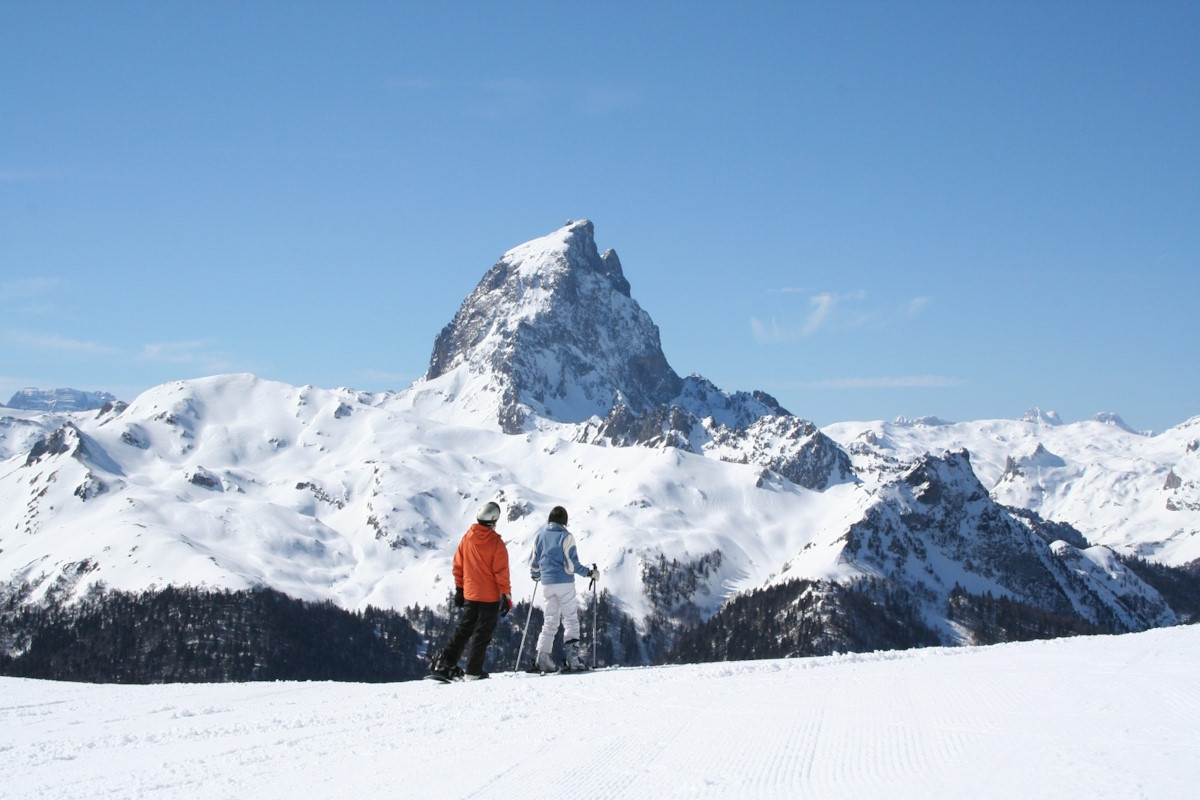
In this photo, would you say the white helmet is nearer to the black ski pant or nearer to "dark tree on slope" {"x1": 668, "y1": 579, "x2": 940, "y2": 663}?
the black ski pant

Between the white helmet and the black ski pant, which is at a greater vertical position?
the white helmet

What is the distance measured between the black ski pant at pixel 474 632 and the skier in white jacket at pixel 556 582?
0.99m

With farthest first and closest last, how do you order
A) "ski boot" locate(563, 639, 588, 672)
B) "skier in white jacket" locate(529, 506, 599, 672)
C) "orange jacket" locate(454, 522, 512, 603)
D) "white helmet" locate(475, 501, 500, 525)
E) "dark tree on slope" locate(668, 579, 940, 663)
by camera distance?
"dark tree on slope" locate(668, 579, 940, 663)
"ski boot" locate(563, 639, 588, 672)
"skier in white jacket" locate(529, 506, 599, 672)
"orange jacket" locate(454, 522, 512, 603)
"white helmet" locate(475, 501, 500, 525)

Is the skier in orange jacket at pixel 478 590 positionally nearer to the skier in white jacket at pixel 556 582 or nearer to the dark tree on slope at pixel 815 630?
Answer: the skier in white jacket at pixel 556 582

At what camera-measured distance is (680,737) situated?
10500 millimetres

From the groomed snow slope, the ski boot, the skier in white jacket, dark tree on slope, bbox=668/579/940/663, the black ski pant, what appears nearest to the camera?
the groomed snow slope

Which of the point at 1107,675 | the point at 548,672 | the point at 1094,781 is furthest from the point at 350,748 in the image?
the point at 1107,675

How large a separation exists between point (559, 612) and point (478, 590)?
190cm

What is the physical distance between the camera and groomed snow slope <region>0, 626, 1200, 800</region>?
8.48m

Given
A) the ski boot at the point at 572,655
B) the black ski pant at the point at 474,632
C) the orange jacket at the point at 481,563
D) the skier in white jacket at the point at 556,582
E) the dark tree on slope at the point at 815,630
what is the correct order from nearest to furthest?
1. the orange jacket at the point at 481,563
2. the black ski pant at the point at 474,632
3. the skier in white jacket at the point at 556,582
4. the ski boot at the point at 572,655
5. the dark tree on slope at the point at 815,630

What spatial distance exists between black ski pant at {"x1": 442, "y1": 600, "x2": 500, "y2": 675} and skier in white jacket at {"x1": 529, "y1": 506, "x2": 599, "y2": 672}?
994mm

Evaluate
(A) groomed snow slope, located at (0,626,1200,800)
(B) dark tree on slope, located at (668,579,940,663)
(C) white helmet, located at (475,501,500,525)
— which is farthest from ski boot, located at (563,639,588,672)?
(B) dark tree on slope, located at (668,579,940,663)

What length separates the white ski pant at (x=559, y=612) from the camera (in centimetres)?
1845

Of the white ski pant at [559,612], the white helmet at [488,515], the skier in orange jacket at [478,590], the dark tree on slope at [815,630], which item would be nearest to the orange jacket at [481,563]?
the skier in orange jacket at [478,590]
